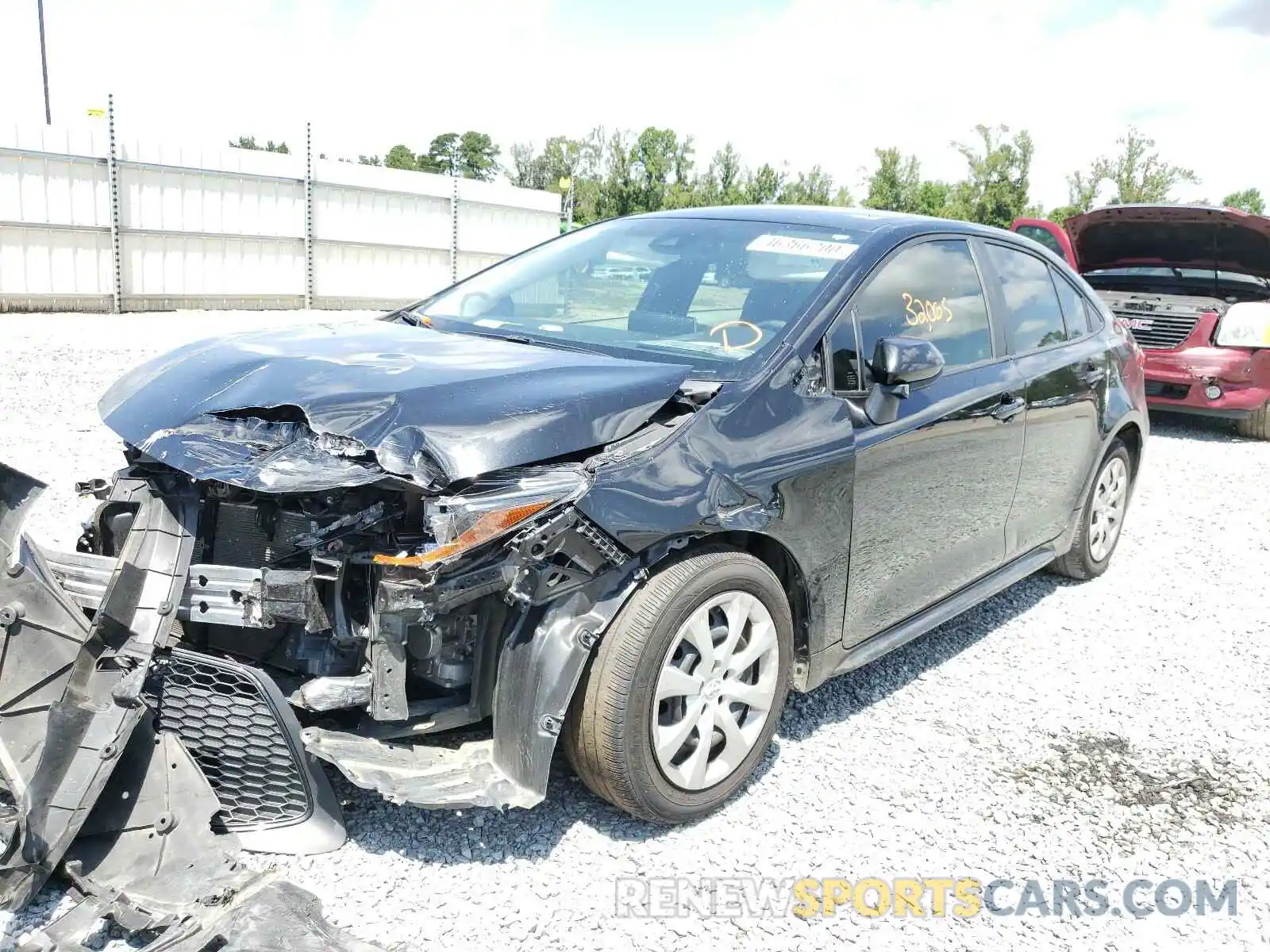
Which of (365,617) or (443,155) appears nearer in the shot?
(365,617)

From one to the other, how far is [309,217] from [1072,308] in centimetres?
1454

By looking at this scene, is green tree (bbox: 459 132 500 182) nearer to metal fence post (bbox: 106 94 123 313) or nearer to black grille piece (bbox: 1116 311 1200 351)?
metal fence post (bbox: 106 94 123 313)

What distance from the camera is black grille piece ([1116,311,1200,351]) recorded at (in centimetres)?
950

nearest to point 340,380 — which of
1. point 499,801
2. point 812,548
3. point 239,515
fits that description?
point 239,515

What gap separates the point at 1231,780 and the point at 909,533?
4.56ft

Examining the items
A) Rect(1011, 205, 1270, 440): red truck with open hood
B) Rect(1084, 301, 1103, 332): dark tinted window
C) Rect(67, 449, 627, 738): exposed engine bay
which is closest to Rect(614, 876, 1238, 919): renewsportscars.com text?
Rect(67, 449, 627, 738): exposed engine bay

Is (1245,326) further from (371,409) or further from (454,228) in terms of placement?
(454,228)

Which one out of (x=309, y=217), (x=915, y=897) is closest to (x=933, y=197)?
(x=309, y=217)

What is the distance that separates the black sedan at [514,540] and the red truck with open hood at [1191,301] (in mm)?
6765

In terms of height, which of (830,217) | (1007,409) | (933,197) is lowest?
(1007,409)

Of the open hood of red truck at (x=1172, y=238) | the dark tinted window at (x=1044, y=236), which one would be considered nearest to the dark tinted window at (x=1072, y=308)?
the open hood of red truck at (x=1172, y=238)

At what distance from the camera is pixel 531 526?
2510 mm

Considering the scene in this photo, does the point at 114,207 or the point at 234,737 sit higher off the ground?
the point at 114,207

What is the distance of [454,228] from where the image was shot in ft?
62.6
